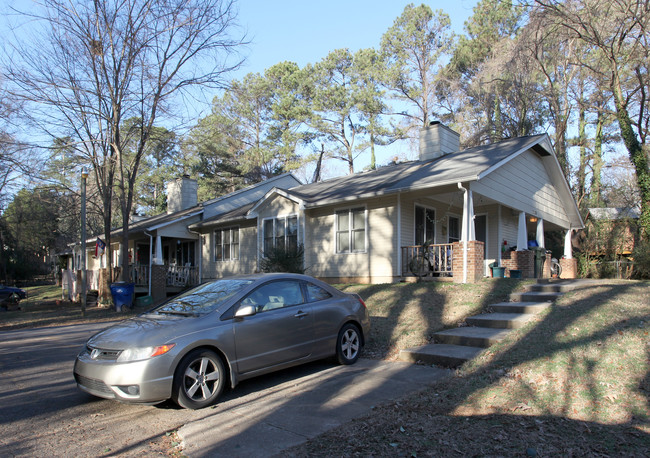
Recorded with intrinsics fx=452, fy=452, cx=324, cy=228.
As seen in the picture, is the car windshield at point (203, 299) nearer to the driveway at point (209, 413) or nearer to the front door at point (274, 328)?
the front door at point (274, 328)

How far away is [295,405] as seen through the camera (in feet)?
16.0

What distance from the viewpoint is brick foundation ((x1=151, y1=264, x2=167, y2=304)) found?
61.4ft

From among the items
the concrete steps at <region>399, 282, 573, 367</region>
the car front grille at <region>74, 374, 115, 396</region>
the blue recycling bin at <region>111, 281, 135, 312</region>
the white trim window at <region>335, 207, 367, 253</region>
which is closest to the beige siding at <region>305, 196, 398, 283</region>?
the white trim window at <region>335, 207, 367, 253</region>

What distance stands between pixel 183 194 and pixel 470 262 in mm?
18600

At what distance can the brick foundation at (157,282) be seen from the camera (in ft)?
61.4

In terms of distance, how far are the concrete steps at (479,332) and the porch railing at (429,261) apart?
11.8ft

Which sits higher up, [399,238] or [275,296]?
[399,238]

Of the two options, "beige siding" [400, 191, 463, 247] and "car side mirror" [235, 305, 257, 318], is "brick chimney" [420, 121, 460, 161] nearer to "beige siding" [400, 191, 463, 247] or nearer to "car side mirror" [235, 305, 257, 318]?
"beige siding" [400, 191, 463, 247]

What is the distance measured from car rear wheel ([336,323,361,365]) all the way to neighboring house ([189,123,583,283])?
6.22 metres

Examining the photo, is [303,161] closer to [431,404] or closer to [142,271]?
[142,271]

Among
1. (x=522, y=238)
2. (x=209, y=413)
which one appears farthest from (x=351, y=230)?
(x=209, y=413)

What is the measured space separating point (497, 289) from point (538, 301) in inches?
46.6

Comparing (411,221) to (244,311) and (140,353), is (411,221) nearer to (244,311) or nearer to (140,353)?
(244,311)

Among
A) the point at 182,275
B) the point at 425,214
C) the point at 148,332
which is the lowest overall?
the point at 182,275
